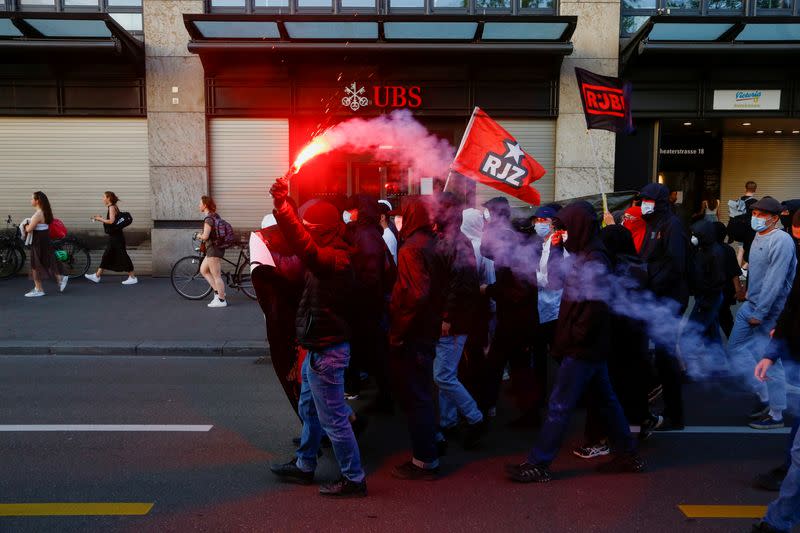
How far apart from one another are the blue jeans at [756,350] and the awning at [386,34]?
27.5ft

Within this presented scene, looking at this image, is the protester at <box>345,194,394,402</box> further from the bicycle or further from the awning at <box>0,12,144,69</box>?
the awning at <box>0,12,144,69</box>

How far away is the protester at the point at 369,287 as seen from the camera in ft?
17.2

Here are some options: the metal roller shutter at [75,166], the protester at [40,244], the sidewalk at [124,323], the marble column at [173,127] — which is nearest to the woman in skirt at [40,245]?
the protester at [40,244]

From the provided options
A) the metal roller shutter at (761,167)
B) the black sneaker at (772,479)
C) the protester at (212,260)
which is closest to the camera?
the black sneaker at (772,479)

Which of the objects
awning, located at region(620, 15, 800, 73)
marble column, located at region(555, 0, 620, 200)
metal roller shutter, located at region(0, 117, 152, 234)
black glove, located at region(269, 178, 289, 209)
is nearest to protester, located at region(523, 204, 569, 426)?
black glove, located at region(269, 178, 289, 209)

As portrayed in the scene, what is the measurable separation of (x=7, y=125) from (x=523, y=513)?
47.8 feet

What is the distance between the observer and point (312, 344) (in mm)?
4066

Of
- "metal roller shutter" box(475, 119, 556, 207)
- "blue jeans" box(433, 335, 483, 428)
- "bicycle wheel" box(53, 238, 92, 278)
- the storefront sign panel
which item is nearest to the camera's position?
"blue jeans" box(433, 335, 483, 428)

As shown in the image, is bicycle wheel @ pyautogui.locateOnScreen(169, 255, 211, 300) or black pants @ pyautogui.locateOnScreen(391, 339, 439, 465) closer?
black pants @ pyautogui.locateOnScreen(391, 339, 439, 465)

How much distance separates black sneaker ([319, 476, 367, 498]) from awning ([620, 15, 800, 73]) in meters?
11.7

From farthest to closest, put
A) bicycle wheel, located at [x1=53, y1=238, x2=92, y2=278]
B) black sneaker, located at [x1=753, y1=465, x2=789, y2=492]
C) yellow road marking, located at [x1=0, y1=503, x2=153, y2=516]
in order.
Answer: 1. bicycle wheel, located at [x1=53, y1=238, x2=92, y2=278]
2. black sneaker, located at [x1=753, y1=465, x2=789, y2=492]
3. yellow road marking, located at [x1=0, y1=503, x2=153, y2=516]

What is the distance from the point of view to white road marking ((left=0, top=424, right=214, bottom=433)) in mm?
5426

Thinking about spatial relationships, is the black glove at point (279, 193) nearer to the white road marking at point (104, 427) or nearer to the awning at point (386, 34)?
the white road marking at point (104, 427)

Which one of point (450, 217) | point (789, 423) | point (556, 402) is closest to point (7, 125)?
point (450, 217)
